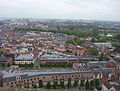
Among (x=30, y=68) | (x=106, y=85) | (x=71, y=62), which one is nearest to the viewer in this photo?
(x=106, y=85)

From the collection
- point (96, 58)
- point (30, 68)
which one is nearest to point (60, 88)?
point (30, 68)

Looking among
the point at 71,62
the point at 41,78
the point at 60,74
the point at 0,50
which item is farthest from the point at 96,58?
the point at 0,50

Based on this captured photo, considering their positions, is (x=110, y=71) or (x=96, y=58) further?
(x=96, y=58)

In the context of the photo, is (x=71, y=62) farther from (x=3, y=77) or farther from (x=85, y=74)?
(x=3, y=77)

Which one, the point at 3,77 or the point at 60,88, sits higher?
the point at 3,77

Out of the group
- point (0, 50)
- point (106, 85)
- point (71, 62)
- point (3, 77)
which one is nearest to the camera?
point (106, 85)

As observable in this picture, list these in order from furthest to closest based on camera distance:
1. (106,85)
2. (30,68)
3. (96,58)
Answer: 1. (96,58)
2. (30,68)
3. (106,85)

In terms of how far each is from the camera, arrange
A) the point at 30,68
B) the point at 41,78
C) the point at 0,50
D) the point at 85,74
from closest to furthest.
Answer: the point at 41,78
the point at 85,74
the point at 30,68
the point at 0,50

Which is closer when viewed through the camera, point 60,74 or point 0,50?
point 60,74

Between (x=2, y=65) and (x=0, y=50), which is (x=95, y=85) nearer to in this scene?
(x=2, y=65)
